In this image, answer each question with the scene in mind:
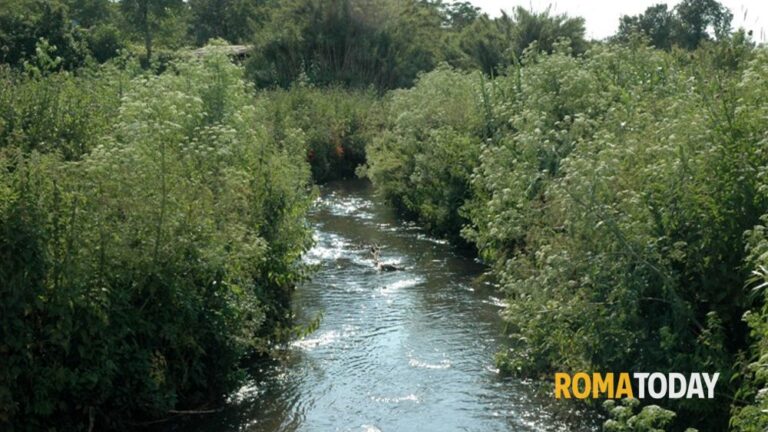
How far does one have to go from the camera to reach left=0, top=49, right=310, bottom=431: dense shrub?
26.3 feet

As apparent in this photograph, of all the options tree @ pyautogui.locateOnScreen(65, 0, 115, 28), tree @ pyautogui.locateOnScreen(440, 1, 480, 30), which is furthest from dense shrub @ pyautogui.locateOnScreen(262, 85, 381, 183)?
tree @ pyautogui.locateOnScreen(440, 1, 480, 30)

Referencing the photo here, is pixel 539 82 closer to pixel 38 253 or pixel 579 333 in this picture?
pixel 579 333

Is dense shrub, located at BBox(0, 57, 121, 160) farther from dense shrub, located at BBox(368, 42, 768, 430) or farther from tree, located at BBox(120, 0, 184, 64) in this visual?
tree, located at BBox(120, 0, 184, 64)

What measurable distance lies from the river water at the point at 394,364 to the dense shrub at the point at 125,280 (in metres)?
0.71

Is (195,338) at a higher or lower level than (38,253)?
lower

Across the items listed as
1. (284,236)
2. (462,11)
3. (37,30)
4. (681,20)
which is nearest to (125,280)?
(284,236)

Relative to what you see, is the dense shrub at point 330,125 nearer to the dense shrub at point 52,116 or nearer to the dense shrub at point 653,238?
the dense shrub at point 52,116

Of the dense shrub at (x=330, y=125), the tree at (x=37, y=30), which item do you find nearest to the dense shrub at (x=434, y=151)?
the dense shrub at (x=330, y=125)

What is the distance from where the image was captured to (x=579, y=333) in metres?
9.13

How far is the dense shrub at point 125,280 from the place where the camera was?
8008 millimetres

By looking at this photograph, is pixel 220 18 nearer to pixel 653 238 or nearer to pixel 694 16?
pixel 694 16

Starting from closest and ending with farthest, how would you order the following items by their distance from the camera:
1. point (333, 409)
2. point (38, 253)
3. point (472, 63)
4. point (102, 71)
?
point (38, 253) → point (333, 409) → point (102, 71) → point (472, 63)

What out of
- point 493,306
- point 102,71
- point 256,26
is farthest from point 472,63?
point 493,306

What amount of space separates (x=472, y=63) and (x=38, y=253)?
32.0 meters
